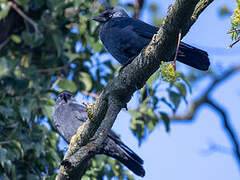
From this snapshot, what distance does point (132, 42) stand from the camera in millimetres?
3809

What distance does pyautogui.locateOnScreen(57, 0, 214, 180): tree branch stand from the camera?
2742mm

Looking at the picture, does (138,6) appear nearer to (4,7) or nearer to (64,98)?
(64,98)

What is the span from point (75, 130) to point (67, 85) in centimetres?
61

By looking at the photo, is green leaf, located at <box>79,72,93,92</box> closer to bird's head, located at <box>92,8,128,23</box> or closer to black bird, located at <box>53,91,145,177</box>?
black bird, located at <box>53,91,145,177</box>

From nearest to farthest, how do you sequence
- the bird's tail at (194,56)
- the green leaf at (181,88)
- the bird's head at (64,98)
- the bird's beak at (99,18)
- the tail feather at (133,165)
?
the bird's tail at (194,56), the green leaf at (181,88), the tail feather at (133,165), the bird's beak at (99,18), the bird's head at (64,98)

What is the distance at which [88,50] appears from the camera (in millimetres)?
5426

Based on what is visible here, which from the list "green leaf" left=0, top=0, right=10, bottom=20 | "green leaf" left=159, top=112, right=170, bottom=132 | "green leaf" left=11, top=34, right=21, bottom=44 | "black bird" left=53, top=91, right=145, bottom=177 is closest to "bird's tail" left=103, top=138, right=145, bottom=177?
"black bird" left=53, top=91, right=145, bottom=177

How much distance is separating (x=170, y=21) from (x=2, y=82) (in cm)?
251

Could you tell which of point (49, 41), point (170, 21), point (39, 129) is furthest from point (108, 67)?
point (170, 21)

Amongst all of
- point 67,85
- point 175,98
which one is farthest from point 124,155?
point 67,85

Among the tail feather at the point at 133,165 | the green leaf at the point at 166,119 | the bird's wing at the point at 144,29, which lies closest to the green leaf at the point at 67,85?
the tail feather at the point at 133,165

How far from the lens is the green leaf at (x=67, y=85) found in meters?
4.84

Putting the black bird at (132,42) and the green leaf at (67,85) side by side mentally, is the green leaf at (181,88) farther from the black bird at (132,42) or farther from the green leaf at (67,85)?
the green leaf at (67,85)

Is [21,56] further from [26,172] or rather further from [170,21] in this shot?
[170,21]
